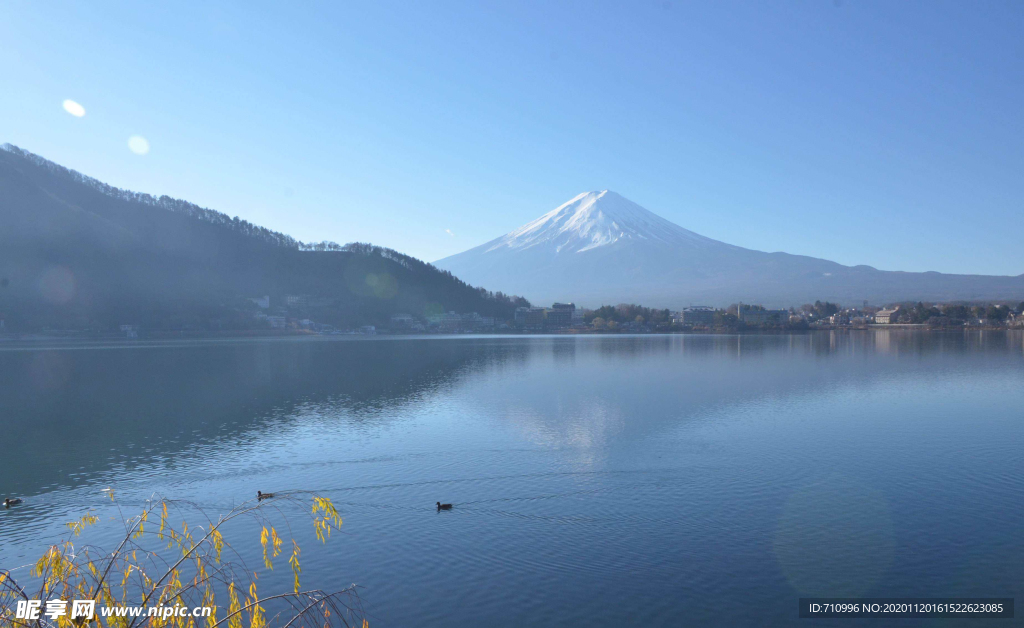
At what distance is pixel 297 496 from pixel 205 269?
58531mm

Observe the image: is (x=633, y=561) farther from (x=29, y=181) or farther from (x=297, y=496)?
(x=29, y=181)

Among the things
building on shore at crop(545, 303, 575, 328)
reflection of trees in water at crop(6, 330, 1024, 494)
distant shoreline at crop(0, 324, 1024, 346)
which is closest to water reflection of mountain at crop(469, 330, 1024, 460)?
reflection of trees in water at crop(6, 330, 1024, 494)

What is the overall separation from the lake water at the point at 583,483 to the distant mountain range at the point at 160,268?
33758 mm

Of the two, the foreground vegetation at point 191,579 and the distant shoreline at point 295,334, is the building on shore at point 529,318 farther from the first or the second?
the foreground vegetation at point 191,579

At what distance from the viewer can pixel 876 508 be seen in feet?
22.1

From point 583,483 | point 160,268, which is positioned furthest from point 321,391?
point 160,268

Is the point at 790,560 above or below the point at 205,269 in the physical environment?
below

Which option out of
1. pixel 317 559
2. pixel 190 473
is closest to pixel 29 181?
pixel 190 473

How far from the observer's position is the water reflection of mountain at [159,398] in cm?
966

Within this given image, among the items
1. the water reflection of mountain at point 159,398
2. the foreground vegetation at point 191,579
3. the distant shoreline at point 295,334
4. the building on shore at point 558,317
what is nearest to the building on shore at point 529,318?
the building on shore at point 558,317

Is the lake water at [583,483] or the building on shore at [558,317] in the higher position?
the building on shore at [558,317]

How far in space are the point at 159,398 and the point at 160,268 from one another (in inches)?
1782

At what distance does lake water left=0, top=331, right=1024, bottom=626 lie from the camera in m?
5.00

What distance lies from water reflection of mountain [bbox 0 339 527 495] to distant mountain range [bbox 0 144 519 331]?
19.0m
